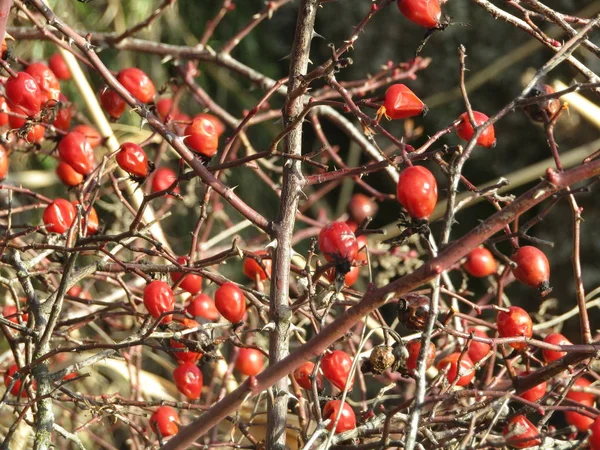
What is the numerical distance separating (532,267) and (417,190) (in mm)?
311

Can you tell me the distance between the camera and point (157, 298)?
110 centimetres

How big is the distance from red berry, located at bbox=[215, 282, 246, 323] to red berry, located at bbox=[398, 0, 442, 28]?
17.5 inches

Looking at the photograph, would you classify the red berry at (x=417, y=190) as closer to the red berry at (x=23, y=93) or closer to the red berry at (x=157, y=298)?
the red berry at (x=157, y=298)

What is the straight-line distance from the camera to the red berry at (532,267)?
3.77 feet

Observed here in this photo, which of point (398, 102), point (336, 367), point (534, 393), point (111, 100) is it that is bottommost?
point (534, 393)

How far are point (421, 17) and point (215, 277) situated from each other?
1.52 ft

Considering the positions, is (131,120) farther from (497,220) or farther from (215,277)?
(497,220)

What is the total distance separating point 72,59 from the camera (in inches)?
74.9

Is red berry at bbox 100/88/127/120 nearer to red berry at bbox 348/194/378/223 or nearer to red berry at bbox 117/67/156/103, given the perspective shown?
red berry at bbox 117/67/156/103

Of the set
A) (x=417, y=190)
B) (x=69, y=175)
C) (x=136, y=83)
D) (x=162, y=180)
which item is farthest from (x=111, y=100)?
(x=417, y=190)

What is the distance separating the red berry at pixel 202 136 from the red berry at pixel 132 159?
78 millimetres

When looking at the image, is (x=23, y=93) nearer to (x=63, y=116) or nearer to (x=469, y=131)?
(x=63, y=116)

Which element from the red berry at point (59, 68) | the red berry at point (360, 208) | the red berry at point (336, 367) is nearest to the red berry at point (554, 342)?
the red berry at point (336, 367)

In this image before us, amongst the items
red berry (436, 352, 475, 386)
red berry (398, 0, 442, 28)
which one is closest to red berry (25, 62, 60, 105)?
red berry (398, 0, 442, 28)
